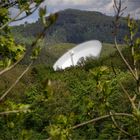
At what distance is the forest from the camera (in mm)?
3082

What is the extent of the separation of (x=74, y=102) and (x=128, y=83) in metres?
5.22

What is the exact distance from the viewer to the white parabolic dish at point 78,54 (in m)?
52.3

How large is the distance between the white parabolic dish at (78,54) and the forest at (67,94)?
6.44 ft

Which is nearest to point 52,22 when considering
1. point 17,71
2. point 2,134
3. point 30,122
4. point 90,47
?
point 2,134

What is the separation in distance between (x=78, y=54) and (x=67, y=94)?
73.9 feet

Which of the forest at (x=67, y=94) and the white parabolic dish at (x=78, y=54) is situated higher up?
the forest at (x=67, y=94)

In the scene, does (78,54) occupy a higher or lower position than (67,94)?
lower

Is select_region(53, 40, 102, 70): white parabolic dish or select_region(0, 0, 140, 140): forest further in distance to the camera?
select_region(53, 40, 102, 70): white parabolic dish

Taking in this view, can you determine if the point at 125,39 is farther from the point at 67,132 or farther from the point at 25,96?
the point at 25,96

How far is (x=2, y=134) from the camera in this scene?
22734 mm

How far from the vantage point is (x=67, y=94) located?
30.8 m

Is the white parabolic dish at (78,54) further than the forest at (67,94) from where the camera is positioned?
Yes

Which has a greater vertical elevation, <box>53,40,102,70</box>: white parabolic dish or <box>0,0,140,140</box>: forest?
<box>0,0,140,140</box>: forest

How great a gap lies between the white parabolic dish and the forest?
1.96 metres
